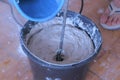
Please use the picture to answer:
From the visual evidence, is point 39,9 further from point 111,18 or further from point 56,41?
point 111,18

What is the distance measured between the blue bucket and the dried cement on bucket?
15 centimetres

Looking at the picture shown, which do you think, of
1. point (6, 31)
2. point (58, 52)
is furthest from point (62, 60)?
point (6, 31)

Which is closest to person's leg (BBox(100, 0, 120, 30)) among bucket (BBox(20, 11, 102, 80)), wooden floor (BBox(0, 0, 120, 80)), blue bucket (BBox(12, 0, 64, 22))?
wooden floor (BBox(0, 0, 120, 80))

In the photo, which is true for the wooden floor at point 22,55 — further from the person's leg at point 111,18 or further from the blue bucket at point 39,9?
the blue bucket at point 39,9

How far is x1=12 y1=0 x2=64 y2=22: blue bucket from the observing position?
86 centimetres

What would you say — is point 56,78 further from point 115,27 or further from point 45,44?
point 115,27

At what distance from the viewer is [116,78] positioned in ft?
3.90

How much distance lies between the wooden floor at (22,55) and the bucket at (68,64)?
→ 6.5 inches

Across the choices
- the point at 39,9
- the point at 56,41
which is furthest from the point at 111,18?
the point at 39,9

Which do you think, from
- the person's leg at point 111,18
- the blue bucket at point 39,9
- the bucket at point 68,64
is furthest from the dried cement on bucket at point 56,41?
the person's leg at point 111,18

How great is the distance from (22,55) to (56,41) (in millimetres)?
260

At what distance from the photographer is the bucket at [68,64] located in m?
0.88

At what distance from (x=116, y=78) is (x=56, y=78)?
0.36 metres

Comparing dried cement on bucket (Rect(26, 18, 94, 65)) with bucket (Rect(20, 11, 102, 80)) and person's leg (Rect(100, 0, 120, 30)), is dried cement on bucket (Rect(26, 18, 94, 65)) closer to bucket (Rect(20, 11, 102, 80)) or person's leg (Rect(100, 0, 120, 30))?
bucket (Rect(20, 11, 102, 80))
